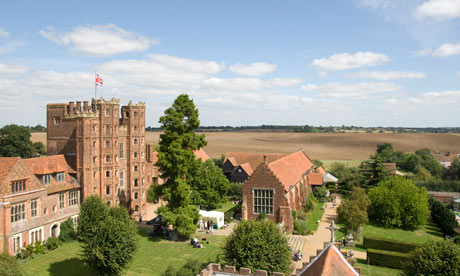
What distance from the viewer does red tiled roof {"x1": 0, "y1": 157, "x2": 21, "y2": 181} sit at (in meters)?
33.8

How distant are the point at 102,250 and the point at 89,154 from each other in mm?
19287

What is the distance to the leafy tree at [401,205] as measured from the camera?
45750 mm

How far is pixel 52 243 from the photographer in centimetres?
3738

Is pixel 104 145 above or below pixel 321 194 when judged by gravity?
above

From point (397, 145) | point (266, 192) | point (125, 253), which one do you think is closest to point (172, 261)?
point (125, 253)

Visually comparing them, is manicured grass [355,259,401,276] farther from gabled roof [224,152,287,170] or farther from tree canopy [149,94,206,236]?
gabled roof [224,152,287,170]

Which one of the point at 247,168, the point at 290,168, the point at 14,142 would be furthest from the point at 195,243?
the point at 14,142

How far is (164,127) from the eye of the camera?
4097cm

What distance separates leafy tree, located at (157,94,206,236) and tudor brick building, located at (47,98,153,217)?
9610mm

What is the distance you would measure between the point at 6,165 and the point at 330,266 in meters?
33.2

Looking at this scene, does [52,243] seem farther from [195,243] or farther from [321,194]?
[321,194]

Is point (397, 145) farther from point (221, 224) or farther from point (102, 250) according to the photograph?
point (102, 250)

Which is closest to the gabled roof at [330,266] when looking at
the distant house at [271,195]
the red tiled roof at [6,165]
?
the distant house at [271,195]

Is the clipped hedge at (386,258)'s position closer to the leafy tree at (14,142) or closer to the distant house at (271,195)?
the distant house at (271,195)
